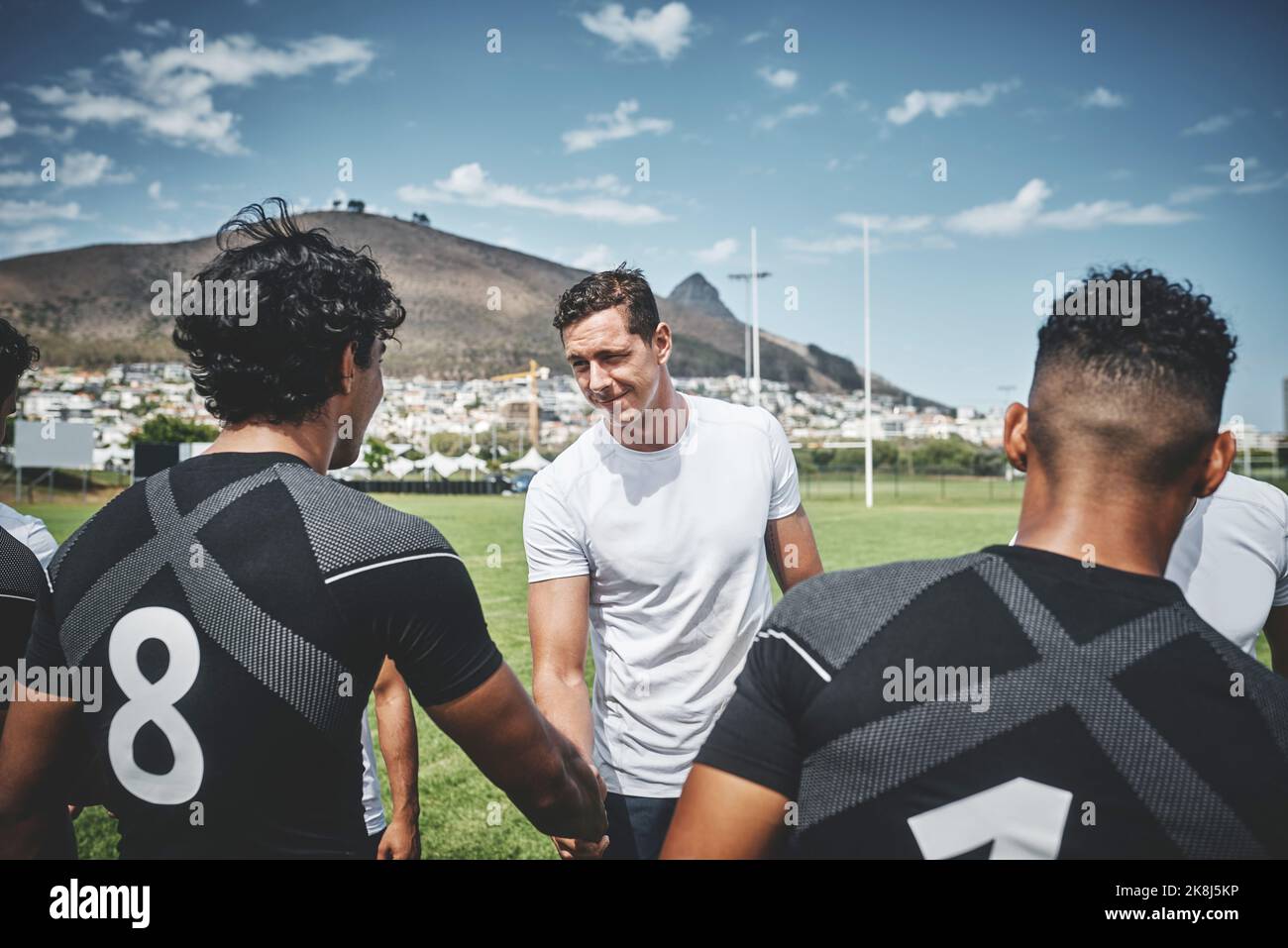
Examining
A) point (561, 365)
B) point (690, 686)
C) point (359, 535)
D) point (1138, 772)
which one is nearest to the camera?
point (1138, 772)

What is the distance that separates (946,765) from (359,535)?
3.66ft

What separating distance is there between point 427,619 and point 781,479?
2058 mm

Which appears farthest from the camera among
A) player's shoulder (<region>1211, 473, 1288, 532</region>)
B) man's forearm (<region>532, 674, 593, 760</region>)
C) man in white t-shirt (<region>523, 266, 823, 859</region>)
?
man in white t-shirt (<region>523, 266, 823, 859</region>)

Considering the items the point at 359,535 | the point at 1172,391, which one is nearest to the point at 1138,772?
the point at 1172,391

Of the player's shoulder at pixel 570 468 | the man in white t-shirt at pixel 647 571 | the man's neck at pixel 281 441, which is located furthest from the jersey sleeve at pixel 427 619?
the player's shoulder at pixel 570 468

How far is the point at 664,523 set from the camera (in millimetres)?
3207

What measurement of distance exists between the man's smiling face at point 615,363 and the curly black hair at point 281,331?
1580mm

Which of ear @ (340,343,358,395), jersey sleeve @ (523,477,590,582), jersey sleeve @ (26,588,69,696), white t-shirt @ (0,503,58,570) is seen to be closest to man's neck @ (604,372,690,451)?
jersey sleeve @ (523,477,590,582)

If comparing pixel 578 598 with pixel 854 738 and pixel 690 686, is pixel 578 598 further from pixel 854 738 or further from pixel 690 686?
pixel 854 738

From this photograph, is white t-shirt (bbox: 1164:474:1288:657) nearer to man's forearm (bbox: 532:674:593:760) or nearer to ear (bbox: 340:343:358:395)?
man's forearm (bbox: 532:674:593:760)

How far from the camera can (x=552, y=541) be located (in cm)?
322

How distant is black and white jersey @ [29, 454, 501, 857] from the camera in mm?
1586

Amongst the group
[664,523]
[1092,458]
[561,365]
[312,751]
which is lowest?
[312,751]

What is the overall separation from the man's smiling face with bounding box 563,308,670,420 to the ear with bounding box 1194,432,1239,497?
2207mm
